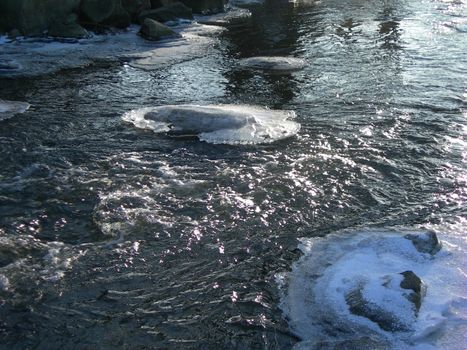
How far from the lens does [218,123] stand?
6.24 m

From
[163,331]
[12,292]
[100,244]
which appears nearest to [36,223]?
[100,244]

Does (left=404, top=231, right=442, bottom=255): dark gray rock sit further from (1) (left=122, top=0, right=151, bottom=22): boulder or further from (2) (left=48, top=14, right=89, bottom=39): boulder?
(1) (left=122, top=0, right=151, bottom=22): boulder

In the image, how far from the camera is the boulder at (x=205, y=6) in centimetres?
1560

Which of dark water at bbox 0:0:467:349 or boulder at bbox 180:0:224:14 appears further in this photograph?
boulder at bbox 180:0:224:14

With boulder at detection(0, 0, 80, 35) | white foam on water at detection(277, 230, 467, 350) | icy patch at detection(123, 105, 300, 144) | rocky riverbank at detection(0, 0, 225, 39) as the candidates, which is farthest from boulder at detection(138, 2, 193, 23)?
white foam on water at detection(277, 230, 467, 350)

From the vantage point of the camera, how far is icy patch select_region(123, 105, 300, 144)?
6012 millimetres

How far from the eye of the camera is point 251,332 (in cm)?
315

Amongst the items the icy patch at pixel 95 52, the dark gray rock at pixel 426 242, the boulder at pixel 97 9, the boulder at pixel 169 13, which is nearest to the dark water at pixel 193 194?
the dark gray rock at pixel 426 242

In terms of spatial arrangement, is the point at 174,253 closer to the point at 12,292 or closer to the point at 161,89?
the point at 12,292

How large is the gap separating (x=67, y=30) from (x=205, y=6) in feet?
17.7

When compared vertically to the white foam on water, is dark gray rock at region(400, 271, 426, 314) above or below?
above

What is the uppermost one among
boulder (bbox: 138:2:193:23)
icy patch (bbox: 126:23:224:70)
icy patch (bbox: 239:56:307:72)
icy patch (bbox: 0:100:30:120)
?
boulder (bbox: 138:2:193:23)

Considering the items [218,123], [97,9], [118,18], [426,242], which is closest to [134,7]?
[118,18]

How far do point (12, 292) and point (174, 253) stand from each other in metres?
1.11
